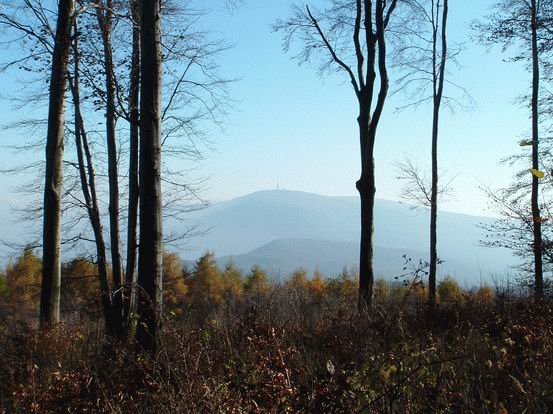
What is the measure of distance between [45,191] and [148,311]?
4956 millimetres

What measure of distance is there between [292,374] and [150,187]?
7.47 ft

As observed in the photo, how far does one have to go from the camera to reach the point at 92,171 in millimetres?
10594

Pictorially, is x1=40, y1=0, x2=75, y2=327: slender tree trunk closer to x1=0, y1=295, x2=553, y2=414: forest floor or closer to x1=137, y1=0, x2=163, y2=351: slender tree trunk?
x1=0, y1=295, x2=553, y2=414: forest floor

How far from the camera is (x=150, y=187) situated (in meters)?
5.07

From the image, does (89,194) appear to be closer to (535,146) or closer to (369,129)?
(369,129)

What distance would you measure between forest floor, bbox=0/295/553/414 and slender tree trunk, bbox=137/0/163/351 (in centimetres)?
38

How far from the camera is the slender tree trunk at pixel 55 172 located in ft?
28.3

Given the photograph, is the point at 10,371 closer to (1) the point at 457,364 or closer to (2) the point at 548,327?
(1) the point at 457,364

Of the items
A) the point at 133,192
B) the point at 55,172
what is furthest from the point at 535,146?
the point at 55,172

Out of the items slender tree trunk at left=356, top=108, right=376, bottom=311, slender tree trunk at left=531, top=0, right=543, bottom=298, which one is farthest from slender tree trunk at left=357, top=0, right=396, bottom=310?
slender tree trunk at left=531, top=0, right=543, bottom=298

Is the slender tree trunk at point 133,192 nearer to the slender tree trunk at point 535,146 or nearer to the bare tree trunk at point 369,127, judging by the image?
the bare tree trunk at point 369,127

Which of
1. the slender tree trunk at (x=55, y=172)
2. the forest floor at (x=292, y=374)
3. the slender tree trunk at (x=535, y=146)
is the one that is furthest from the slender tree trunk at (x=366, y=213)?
the slender tree trunk at (x=55, y=172)

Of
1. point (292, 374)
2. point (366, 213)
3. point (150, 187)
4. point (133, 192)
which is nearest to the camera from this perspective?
point (292, 374)

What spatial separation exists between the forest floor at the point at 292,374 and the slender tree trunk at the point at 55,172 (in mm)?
2145
